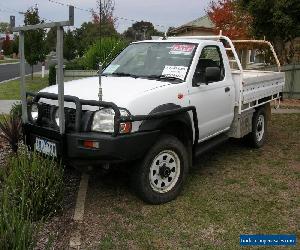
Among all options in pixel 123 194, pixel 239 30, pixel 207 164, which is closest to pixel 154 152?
pixel 123 194

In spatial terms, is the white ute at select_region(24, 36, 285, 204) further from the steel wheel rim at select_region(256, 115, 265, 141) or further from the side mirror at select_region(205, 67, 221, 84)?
the steel wheel rim at select_region(256, 115, 265, 141)

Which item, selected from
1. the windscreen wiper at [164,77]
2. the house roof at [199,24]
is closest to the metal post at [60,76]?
the windscreen wiper at [164,77]

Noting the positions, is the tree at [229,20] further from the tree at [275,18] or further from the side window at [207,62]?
the side window at [207,62]

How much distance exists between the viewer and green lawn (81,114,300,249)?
4.02 m

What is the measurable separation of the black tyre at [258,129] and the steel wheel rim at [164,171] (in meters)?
2.72

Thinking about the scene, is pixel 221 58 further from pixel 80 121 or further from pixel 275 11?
pixel 275 11

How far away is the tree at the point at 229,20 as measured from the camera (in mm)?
17906

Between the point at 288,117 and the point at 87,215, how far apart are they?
7.68 metres

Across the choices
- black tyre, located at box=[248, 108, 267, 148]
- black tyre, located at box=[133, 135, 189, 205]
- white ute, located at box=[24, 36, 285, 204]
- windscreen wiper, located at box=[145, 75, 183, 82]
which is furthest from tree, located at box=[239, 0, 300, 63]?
black tyre, located at box=[133, 135, 189, 205]

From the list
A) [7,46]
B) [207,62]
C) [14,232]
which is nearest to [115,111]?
[14,232]

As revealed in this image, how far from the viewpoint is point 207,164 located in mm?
6453

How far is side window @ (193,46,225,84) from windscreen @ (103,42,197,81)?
182 millimetres

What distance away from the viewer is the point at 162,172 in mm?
4766

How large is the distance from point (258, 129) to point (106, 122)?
4117 millimetres
